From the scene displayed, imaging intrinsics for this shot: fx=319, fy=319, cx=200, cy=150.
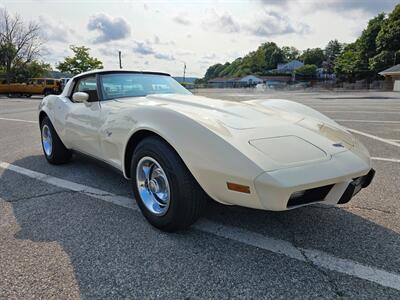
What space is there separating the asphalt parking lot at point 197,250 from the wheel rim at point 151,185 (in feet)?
0.60

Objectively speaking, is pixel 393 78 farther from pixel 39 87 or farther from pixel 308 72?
pixel 308 72

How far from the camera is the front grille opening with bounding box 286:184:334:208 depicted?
2.01 metres

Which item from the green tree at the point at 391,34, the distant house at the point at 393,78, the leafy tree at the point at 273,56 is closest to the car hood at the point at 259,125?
the distant house at the point at 393,78

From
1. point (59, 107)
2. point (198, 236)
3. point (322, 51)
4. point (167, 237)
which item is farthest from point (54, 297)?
point (322, 51)

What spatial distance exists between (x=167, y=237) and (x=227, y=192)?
0.66 meters

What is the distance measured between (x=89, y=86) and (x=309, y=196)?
9.41ft

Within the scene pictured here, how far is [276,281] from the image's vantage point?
1.90 m

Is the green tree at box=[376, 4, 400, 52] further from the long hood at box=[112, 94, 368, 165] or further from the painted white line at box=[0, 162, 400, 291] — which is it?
the painted white line at box=[0, 162, 400, 291]

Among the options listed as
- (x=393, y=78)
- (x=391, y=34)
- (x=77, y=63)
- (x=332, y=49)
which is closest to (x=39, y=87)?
(x=77, y=63)

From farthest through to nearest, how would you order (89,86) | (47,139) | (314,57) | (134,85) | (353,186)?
(314,57), (47,139), (89,86), (134,85), (353,186)

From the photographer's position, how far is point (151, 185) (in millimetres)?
2627

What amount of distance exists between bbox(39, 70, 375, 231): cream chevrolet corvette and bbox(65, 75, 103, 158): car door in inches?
1.7

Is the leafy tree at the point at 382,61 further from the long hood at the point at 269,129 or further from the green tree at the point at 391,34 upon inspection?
the long hood at the point at 269,129

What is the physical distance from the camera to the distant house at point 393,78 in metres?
40.8
